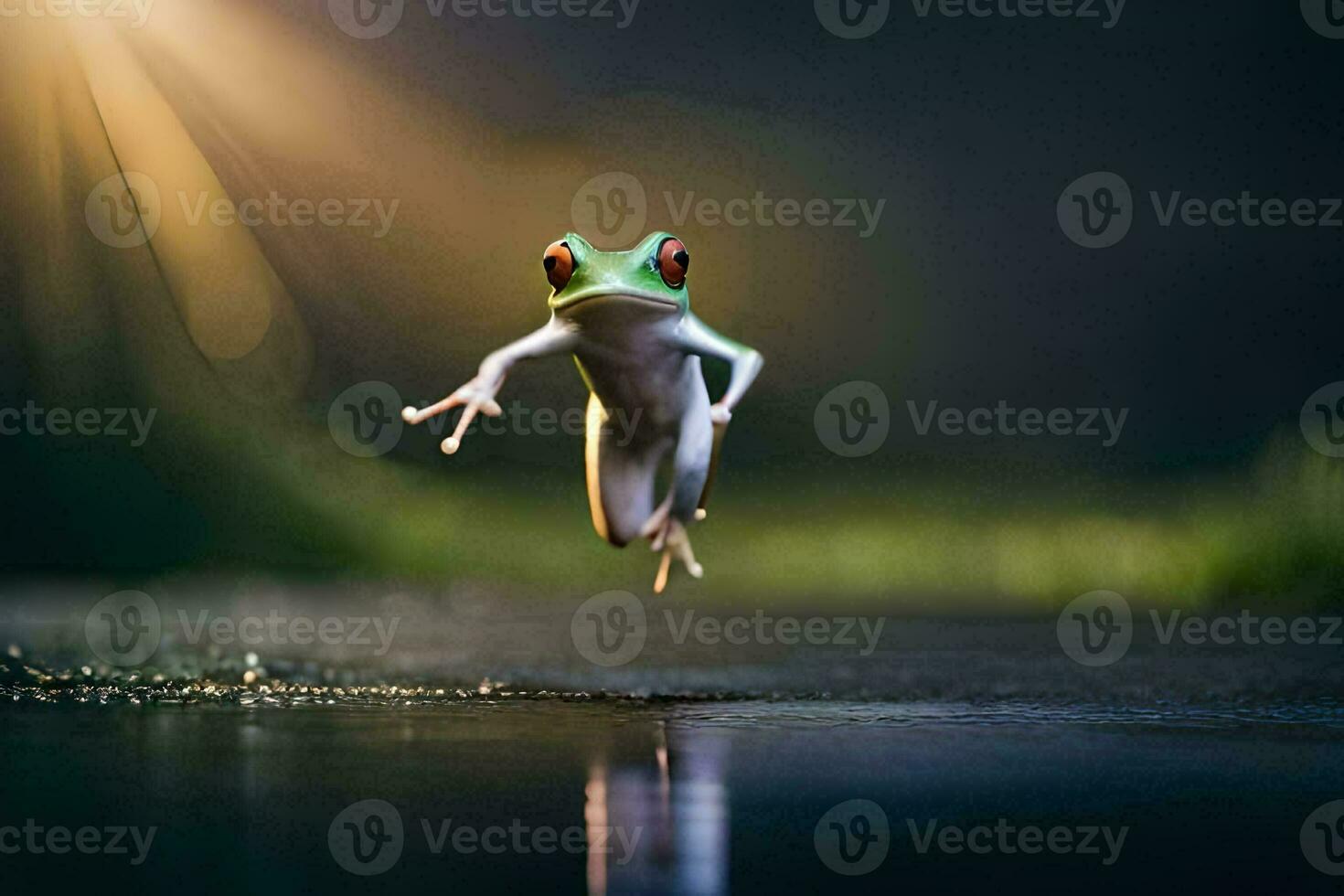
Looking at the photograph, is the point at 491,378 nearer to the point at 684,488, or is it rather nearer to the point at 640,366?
the point at 640,366

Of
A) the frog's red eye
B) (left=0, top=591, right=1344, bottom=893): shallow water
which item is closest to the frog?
the frog's red eye

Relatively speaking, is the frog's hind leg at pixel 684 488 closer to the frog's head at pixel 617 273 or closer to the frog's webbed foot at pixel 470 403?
the frog's head at pixel 617 273

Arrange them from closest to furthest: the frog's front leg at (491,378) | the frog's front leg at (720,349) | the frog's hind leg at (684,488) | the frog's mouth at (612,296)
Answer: the frog's front leg at (491,378) < the frog's mouth at (612,296) < the frog's front leg at (720,349) < the frog's hind leg at (684,488)

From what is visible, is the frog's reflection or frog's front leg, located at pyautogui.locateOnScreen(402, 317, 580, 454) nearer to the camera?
the frog's reflection

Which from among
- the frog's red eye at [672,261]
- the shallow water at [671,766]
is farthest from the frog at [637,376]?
the shallow water at [671,766]

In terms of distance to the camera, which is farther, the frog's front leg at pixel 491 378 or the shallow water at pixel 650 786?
the frog's front leg at pixel 491 378

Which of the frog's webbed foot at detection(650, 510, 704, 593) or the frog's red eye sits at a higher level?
the frog's red eye

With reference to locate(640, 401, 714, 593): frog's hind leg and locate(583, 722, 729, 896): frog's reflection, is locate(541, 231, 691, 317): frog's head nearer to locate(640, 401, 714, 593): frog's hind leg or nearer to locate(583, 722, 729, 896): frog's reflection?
locate(640, 401, 714, 593): frog's hind leg

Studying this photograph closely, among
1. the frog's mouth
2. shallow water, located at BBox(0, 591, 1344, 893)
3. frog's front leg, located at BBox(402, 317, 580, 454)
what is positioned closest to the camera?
shallow water, located at BBox(0, 591, 1344, 893)
